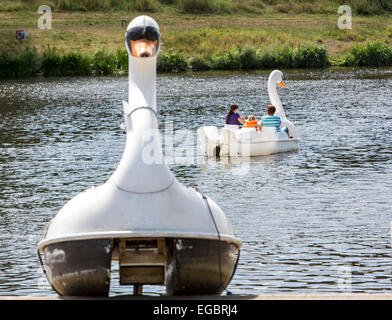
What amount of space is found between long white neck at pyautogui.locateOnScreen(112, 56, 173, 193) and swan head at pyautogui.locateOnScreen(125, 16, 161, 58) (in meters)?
0.18

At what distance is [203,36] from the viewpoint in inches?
2685

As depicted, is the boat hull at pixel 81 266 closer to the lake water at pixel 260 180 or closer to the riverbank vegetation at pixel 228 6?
the lake water at pixel 260 180

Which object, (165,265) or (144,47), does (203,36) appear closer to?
(165,265)

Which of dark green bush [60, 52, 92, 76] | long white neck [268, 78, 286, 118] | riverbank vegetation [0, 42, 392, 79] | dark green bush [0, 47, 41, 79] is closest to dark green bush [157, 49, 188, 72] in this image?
riverbank vegetation [0, 42, 392, 79]

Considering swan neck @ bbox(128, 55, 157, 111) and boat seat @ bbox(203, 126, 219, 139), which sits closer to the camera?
swan neck @ bbox(128, 55, 157, 111)

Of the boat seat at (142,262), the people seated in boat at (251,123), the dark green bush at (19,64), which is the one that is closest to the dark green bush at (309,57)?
the dark green bush at (19,64)

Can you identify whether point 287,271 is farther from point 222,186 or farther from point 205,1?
point 205,1

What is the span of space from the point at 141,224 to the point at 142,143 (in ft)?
2.71

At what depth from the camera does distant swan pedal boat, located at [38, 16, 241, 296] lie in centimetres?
738

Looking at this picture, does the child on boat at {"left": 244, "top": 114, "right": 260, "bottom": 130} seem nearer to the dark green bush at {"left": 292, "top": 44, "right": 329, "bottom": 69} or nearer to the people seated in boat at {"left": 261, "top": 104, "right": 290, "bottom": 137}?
the people seated in boat at {"left": 261, "top": 104, "right": 290, "bottom": 137}

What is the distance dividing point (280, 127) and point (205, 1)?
61.9 m

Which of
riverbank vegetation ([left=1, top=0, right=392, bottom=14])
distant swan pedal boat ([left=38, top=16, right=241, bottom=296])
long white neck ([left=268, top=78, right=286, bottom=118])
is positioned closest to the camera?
distant swan pedal boat ([left=38, top=16, right=241, bottom=296])

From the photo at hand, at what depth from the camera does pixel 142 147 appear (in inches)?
298

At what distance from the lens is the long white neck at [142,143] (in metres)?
7.43
